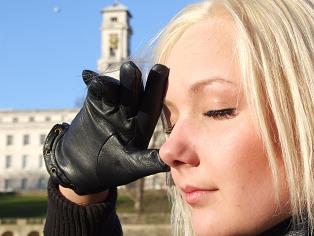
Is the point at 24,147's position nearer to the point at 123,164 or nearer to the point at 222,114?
the point at 123,164

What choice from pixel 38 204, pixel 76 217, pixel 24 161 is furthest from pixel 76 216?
pixel 24 161

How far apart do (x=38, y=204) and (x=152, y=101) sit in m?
37.3

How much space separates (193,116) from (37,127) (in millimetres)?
53318

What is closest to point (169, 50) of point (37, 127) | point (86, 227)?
point (86, 227)

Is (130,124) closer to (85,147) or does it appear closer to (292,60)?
(85,147)

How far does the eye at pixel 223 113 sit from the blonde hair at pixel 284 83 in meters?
0.04

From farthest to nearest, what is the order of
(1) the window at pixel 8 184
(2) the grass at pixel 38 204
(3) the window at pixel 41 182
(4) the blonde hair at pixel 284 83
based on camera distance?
(1) the window at pixel 8 184 → (3) the window at pixel 41 182 → (2) the grass at pixel 38 204 → (4) the blonde hair at pixel 284 83

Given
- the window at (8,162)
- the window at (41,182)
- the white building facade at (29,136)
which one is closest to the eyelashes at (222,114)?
the white building facade at (29,136)

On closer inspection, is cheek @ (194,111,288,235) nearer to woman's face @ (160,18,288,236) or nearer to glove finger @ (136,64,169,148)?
woman's face @ (160,18,288,236)

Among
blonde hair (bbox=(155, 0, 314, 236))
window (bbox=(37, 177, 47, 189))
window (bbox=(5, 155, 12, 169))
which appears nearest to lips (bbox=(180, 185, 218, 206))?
blonde hair (bbox=(155, 0, 314, 236))

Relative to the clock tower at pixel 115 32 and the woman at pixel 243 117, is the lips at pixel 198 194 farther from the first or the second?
the clock tower at pixel 115 32

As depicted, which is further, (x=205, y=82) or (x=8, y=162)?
(x=8, y=162)

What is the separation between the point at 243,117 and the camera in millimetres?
1188

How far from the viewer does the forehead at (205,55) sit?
1217mm
